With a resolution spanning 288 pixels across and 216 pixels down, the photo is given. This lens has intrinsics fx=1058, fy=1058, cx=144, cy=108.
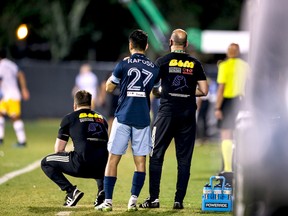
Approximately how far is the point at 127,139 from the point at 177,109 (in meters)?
0.87

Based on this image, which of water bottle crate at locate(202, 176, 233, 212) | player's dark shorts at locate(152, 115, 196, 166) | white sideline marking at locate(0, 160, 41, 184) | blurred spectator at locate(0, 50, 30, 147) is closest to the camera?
water bottle crate at locate(202, 176, 233, 212)

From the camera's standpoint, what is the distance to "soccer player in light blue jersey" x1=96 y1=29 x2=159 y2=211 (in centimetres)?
1166

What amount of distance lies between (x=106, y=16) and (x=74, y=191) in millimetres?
42972

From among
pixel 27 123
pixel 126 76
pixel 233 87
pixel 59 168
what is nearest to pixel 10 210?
pixel 59 168

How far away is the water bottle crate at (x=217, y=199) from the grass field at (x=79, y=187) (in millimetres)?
128

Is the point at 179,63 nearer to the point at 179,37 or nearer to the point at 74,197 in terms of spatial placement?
the point at 179,37

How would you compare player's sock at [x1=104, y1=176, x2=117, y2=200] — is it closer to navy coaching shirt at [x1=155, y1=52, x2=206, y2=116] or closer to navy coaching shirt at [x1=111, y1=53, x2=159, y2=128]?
navy coaching shirt at [x1=111, y1=53, x2=159, y2=128]

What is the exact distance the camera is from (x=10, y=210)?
1174 centimetres

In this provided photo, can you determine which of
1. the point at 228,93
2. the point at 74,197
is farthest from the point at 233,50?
the point at 74,197

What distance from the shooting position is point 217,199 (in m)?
12.1

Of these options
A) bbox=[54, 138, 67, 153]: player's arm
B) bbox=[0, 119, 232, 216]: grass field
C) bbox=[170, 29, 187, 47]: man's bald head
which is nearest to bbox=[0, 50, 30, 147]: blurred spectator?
bbox=[0, 119, 232, 216]: grass field

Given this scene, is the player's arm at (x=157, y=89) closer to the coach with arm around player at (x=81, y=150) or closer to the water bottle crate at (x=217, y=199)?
the coach with arm around player at (x=81, y=150)

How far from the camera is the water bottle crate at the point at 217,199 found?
1202cm

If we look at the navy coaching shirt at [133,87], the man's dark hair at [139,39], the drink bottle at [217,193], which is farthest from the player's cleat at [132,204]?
the man's dark hair at [139,39]
